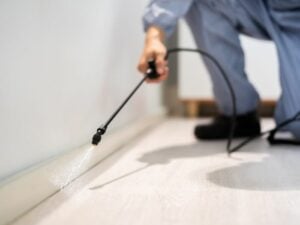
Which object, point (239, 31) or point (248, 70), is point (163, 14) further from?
point (248, 70)

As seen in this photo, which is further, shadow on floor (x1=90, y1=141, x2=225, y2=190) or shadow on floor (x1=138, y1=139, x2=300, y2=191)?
shadow on floor (x1=90, y1=141, x2=225, y2=190)

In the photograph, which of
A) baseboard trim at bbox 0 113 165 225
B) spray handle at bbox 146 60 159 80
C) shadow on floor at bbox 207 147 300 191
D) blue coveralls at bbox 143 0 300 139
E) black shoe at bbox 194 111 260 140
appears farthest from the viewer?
black shoe at bbox 194 111 260 140

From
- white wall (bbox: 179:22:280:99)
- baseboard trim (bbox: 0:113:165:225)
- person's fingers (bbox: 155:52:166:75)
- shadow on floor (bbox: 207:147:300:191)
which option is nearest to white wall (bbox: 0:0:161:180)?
baseboard trim (bbox: 0:113:165:225)

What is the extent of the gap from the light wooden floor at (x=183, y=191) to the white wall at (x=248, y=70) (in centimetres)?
76

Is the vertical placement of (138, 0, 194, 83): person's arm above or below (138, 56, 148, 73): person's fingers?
above

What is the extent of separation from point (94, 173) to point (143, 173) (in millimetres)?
81

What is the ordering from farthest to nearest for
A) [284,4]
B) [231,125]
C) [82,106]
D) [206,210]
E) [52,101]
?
[231,125] < [284,4] < [82,106] < [52,101] < [206,210]

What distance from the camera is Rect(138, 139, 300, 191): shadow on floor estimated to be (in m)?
0.62

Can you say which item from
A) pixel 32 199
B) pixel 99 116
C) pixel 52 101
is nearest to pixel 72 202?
pixel 32 199

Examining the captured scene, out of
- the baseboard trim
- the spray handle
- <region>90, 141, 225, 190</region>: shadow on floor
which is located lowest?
<region>90, 141, 225, 190</region>: shadow on floor

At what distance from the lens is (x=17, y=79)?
518 mm

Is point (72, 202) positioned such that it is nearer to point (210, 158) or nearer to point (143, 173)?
point (143, 173)

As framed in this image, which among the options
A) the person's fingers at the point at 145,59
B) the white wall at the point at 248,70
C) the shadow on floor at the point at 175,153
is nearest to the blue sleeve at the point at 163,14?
the person's fingers at the point at 145,59

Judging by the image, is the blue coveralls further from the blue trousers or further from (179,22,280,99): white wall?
(179,22,280,99): white wall
